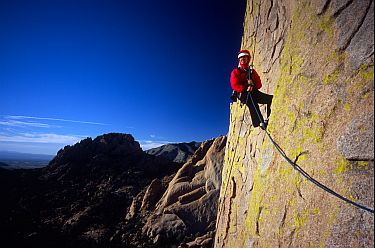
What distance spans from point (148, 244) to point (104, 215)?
15578mm

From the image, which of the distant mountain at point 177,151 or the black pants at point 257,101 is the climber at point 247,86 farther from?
the distant mountain at point 177,151

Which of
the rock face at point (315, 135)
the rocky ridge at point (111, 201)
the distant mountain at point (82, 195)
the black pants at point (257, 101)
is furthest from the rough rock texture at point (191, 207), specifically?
the rock face at point (315, 135)

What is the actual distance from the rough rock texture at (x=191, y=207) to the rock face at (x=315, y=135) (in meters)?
25.0

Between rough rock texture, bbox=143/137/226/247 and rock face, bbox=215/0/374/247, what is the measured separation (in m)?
25.0

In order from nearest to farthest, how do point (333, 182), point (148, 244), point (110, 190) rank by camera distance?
point (333, 182) → point (148, 244) → point (110, 190)

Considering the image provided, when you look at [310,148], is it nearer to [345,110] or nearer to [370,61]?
[345,110]

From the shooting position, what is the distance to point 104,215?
150 ft

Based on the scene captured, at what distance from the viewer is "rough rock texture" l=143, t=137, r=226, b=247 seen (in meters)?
32.1

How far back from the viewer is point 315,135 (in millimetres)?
4914

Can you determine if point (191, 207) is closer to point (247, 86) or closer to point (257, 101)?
point (257, 101)

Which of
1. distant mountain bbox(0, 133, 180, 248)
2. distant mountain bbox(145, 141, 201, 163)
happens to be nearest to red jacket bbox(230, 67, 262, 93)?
distant mountain bbox(0, 133, 180, 248)

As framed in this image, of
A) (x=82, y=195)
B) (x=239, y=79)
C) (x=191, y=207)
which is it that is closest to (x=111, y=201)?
(x=82, y=195)

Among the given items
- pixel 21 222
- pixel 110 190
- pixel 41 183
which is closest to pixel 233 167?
pixel 21 222

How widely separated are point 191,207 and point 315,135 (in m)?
30.7
